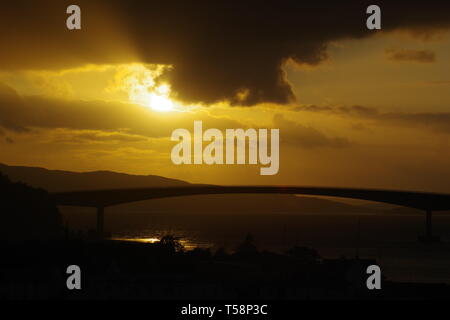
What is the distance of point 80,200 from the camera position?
153500mm

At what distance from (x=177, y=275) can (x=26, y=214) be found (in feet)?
196

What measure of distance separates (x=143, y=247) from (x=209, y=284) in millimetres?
22004

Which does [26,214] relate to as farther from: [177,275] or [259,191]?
[177,275]

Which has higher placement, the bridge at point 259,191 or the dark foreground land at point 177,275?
the bridge at point 259,191

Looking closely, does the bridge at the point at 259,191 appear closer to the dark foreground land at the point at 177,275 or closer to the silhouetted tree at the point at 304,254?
the silhouetted tree at the point at 304,254

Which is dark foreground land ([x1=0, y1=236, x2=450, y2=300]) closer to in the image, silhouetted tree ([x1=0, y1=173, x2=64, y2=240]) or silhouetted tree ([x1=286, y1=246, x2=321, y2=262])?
silhouetted tree ([x1=286, y1=246, x2=321, y2=262])

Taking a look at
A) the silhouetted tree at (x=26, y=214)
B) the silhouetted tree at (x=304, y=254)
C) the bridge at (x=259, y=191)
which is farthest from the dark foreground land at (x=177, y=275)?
the bridge at (x=259, y=191)

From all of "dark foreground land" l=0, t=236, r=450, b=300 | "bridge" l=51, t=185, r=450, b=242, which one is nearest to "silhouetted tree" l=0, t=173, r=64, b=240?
"bridge" l=51, t=185, r=450, b=242

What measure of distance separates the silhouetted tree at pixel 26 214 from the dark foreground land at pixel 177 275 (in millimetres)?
36014

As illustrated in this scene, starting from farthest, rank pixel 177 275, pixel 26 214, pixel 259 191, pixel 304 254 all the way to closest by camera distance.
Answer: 1. pixel 259 191
2. pixel 26 214
3. pixel 304 254
4. pixel 177 275

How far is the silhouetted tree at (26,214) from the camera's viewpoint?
124 m

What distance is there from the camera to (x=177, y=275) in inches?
3051

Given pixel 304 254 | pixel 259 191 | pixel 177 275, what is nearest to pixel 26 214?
pixel 259 191
